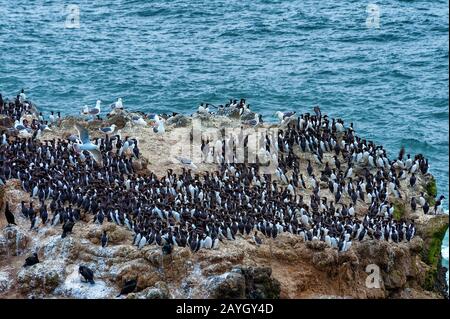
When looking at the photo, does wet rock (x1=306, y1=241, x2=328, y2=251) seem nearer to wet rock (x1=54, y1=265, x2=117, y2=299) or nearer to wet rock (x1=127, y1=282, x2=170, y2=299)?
wet rock (x1=127, y1=282, x2=170, y2=299)

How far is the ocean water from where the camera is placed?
62094 mm

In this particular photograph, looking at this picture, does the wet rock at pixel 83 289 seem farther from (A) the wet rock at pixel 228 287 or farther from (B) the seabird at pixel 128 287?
(A) the wet rock at pixel 228 287

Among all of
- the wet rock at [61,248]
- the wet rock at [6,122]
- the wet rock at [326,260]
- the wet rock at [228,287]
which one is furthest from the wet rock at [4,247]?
the wet rock at [6,122]

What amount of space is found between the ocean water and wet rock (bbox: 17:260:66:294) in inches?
1118

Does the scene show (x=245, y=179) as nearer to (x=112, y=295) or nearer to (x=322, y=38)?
(x=112, y=295)

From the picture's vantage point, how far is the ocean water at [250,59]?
A: 62.1 metres

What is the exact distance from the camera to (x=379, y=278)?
3123cm

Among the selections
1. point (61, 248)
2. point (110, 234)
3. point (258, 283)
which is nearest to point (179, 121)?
point (110, 234)

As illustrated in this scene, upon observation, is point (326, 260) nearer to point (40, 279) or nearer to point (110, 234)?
point (110, 234)

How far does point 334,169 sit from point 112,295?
1358cm

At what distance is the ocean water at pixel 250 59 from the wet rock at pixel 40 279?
93.1 feet
